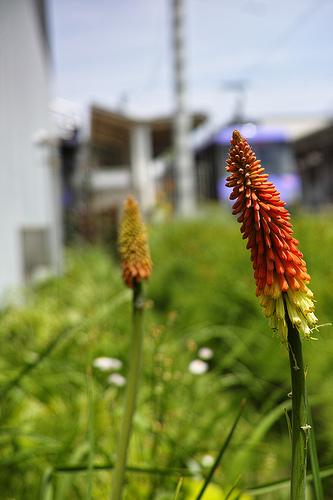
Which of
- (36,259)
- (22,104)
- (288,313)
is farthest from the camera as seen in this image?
(36,259)

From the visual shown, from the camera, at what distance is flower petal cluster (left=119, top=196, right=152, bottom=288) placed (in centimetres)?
83

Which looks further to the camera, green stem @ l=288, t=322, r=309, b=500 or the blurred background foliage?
the blurred background foliage

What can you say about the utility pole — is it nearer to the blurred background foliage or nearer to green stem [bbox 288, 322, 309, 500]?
the blurred background foliage

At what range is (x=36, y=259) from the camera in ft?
36.3

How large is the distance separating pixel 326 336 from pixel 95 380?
3.91ft

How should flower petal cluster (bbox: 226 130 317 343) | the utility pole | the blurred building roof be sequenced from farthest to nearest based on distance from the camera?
the blurred building roof
the utility pole
flower petal cluster (bbox: 226 130 317 343)

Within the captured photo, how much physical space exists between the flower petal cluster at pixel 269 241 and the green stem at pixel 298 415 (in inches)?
0.5

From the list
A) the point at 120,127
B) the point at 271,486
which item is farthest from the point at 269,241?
→ the point at 120,127

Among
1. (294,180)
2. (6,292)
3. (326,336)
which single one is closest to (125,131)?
(294,180)

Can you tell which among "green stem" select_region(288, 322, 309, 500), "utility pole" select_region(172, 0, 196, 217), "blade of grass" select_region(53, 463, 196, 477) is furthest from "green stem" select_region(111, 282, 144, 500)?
"utility pole" select_region(172, 0, 196, 217)

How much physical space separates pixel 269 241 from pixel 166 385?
1.42 metres

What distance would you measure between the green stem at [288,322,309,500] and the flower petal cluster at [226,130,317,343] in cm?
1

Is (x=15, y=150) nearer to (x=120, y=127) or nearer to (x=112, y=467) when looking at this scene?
(x=112, y=467)

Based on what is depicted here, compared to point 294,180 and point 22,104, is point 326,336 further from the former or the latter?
point 294,180
